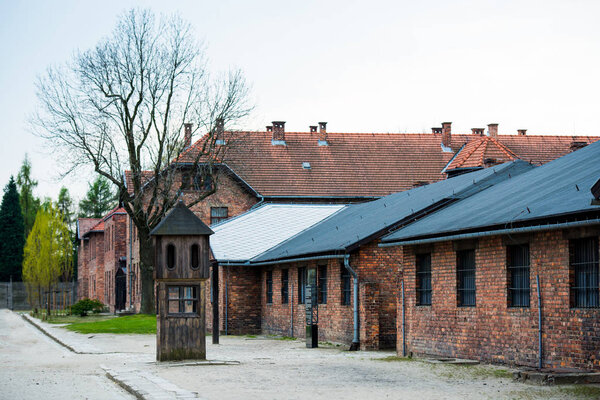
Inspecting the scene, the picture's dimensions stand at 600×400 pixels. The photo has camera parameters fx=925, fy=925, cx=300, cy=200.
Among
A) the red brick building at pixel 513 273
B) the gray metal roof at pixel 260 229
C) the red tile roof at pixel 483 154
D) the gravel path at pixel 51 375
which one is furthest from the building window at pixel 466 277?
the red tile roof at pixel 483 154

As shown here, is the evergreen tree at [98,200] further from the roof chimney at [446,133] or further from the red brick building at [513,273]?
the red brick building at [513,273]

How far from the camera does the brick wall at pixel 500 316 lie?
14.7 meters

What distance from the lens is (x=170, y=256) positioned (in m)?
19.0

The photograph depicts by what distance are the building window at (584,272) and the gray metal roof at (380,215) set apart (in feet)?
27.7

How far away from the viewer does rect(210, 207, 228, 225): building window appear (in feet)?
162

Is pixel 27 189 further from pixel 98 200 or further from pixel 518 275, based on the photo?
pixel 518 275

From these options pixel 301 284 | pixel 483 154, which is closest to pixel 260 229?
pixel 301 284

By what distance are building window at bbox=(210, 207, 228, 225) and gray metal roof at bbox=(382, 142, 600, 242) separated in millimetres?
27889

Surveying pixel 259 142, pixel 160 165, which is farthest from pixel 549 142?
pixel 160 165

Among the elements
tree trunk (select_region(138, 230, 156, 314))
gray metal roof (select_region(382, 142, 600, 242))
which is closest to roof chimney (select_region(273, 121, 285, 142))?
tree trunk (select_region(138, 230, 156, 314))

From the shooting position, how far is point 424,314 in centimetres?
2028

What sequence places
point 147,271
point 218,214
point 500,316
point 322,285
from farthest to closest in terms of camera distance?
point 218,214, point 147,271, point 322,285, point 500,316

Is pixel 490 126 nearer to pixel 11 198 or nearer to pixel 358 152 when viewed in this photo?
pixel 358 152

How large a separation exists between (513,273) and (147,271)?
93.1 feet
